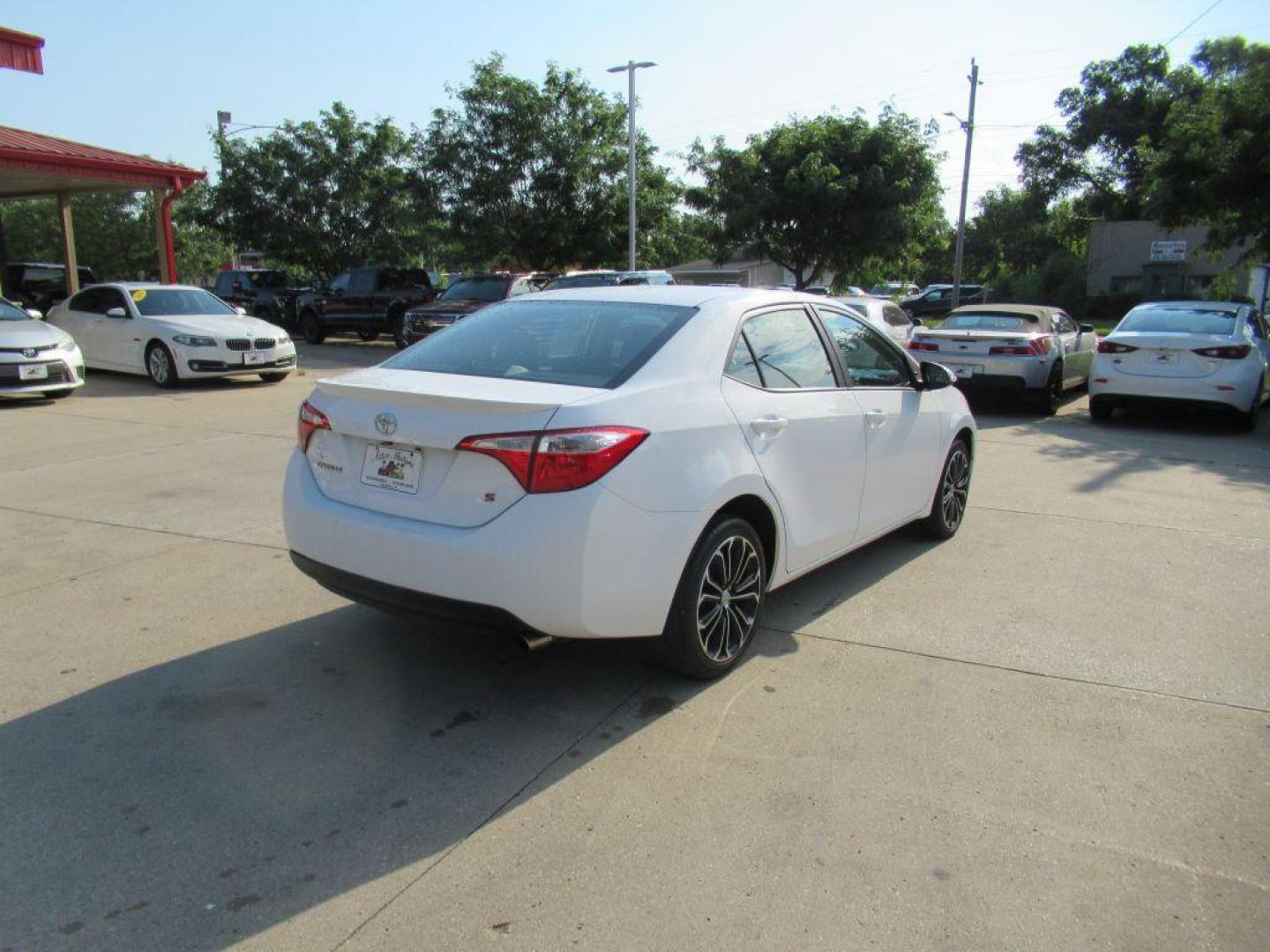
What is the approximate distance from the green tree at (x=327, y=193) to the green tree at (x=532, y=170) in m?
1.34

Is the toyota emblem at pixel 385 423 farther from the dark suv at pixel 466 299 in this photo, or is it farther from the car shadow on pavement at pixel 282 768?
the dark suv at pixel 466 299

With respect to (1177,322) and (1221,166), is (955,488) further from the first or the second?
(1221,166)

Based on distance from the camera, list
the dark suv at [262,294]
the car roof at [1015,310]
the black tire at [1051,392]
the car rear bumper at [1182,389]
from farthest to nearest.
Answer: the dark suv at [262,294], the car roof at [1015,310], the black tire at [1051,392], the car rear bumper at [1182,389]

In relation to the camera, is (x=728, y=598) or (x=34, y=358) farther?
(x=34, y=358)

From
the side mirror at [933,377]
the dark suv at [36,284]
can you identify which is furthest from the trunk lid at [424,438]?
the dark suv at [36,284]

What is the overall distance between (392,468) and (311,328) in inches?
856

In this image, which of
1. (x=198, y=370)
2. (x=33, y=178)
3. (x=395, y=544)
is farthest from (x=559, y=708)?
(x=33, y=178)

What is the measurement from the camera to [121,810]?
10.1 ft

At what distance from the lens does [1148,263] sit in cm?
4100

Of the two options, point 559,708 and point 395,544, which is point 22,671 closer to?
point 395,544

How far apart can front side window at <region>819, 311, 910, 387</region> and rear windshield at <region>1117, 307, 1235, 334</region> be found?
7572 mm

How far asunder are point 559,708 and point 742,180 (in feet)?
80.0

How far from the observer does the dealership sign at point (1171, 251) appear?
39969mm

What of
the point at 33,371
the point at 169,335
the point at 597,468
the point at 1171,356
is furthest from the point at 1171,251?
the point at 597,468
